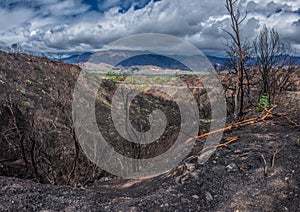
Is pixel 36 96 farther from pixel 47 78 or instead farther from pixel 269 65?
pixel 269 65

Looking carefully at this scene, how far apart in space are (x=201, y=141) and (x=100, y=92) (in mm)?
26544

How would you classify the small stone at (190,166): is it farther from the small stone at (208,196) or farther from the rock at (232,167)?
the small stone at (208,196)

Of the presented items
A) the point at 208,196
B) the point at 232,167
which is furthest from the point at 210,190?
the point at 232,167

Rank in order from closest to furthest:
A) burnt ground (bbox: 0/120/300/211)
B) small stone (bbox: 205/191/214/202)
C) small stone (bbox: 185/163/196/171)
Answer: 1. burnt ground (bbox: 0/120/300/211)
2. small stone (bbox: 205/191/214/202)
3. small stone (bbox: 185/163/196/171)

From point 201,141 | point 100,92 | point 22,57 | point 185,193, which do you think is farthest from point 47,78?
point 185,193

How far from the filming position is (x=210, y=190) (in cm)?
364

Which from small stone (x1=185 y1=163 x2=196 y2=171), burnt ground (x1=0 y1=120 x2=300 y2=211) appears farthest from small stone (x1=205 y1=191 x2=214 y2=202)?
small stone (x1=185 y1=163 x2=196 y2=171)

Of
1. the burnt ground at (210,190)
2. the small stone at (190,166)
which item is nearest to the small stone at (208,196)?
the burnt ground at (210,190)

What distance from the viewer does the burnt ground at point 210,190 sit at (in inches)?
131

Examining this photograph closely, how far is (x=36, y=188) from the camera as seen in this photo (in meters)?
4.12

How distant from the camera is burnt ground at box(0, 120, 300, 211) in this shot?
131 inches

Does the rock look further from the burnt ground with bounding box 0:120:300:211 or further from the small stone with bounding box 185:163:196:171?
the small stone with bounding box 185:163:196:171

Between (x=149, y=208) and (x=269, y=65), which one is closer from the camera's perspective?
(x=149, y=208)

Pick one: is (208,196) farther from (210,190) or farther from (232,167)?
(232,167)
